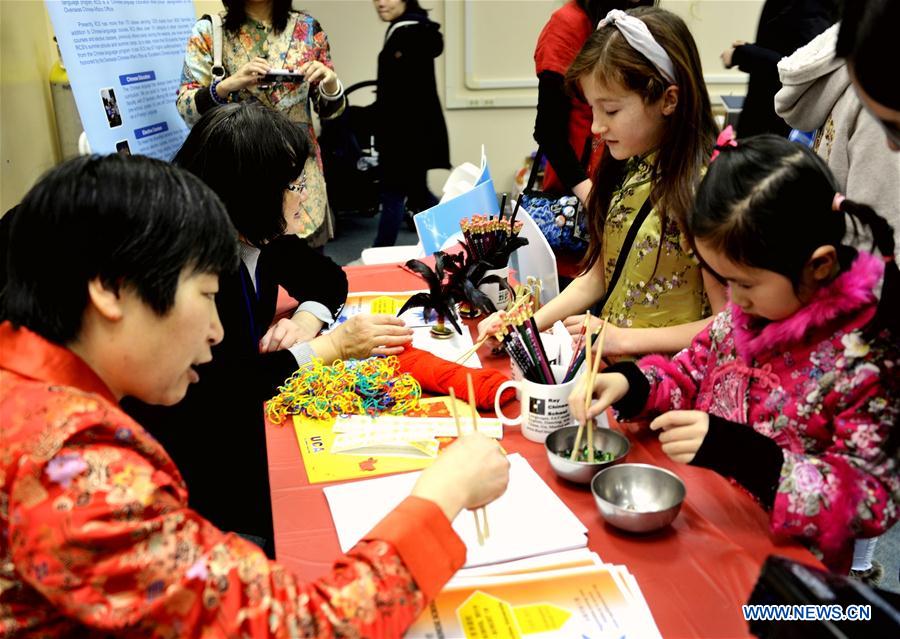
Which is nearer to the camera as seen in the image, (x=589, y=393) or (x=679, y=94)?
(x=589, y=393)

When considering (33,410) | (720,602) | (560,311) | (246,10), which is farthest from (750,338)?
(246,10)

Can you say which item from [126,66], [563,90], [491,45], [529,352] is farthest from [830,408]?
[491,45]

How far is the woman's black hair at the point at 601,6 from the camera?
2.64 metres

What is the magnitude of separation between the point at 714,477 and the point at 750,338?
0.23 meters

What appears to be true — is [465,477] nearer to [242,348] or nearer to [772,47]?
[242,348]

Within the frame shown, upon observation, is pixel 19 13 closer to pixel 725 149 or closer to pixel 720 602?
pixel 725 149

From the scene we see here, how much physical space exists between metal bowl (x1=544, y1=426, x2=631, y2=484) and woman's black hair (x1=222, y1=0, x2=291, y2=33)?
7.52 ft

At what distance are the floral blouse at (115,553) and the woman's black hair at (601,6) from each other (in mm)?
2327

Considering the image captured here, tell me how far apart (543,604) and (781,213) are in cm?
63

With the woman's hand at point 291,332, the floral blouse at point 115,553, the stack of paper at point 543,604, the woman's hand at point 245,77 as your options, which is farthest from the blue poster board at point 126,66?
the stack of paper at point 543,604

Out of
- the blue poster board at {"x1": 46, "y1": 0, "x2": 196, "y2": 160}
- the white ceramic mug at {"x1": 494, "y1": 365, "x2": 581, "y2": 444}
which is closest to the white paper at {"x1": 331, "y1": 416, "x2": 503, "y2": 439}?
the white ceramic mug at {"x1": 494, "y1": 365, "x2": 581, "y2": 444}

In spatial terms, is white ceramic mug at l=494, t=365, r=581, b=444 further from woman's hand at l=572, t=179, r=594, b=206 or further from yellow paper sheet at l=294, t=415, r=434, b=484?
woman's hand at l=572, t=179, r=594, b=206

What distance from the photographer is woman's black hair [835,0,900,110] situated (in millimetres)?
857

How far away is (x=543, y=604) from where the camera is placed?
94 cm
